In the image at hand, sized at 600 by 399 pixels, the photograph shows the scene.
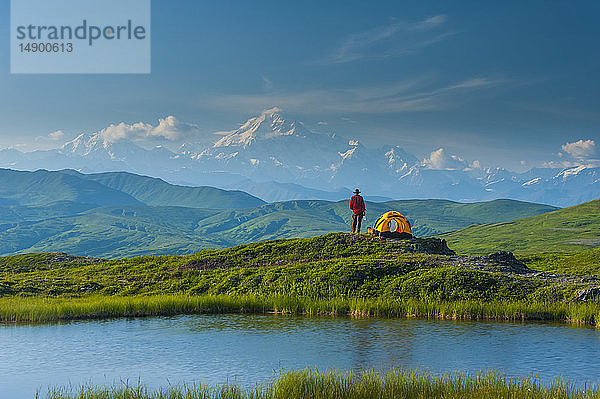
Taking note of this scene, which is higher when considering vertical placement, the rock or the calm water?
the rock

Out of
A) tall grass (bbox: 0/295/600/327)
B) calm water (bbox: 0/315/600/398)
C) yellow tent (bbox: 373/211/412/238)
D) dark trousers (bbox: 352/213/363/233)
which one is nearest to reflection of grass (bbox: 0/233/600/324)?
tall grass (bbox: 0/295/600/327)

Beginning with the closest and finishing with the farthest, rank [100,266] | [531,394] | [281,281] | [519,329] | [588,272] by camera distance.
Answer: [531,394] → [519,329] → [281,281] → [588,272] → [100,266]

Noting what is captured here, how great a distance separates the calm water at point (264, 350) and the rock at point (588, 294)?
19.6ft

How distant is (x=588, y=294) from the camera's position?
4209cm

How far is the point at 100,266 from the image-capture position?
74.9m

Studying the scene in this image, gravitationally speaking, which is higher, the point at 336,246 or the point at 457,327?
the point at 336,246

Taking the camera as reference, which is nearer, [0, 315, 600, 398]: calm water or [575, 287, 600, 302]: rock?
[0, 315, 600, 398]: calm water

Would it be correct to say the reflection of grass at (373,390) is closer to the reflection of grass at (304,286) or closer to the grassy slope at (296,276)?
the reflection of grass at (304,286)

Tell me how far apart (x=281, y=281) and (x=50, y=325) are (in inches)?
847

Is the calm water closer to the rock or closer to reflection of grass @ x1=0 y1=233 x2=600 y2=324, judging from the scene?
reflection of grass @ x1=0 y1=233 x2=600 y2=324

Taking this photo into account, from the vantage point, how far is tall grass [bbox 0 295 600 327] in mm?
40594

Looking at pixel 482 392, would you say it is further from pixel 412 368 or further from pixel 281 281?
pixel 281 281

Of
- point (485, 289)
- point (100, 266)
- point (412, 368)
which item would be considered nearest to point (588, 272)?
point (485, 289)

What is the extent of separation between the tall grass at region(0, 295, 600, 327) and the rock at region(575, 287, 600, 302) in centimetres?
114
